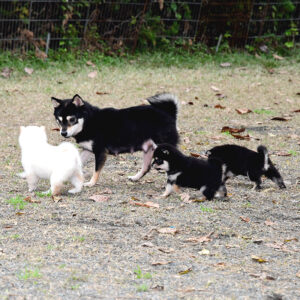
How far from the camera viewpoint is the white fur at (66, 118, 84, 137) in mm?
6480

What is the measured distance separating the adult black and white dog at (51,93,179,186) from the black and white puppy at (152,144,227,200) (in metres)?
0.65

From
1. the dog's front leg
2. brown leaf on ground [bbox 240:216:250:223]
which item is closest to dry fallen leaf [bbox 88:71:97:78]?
the dog's front leg

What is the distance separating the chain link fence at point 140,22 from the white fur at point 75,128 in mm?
7031

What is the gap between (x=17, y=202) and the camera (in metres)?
5.66

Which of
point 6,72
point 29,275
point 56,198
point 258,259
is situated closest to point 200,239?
point 258,259

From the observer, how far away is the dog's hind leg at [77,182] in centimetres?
605

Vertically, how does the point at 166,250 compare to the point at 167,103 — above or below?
below

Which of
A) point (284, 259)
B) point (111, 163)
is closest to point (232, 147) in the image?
point (111, 163)

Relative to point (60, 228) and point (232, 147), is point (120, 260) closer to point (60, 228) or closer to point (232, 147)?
point (60, 228)

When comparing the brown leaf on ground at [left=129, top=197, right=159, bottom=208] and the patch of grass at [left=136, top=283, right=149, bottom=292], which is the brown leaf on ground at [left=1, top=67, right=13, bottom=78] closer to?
the brown leaf on ground at [left=129, top=197, right=159, bottom=208]

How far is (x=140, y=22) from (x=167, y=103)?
770cm

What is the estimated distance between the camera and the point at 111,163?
295 inches

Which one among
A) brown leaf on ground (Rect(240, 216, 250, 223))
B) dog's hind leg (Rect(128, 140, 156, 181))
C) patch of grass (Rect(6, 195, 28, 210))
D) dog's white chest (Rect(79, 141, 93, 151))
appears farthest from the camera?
dog's hind leg (Rect(128, 140, 156, 181))

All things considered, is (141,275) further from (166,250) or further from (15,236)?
(15,236)
